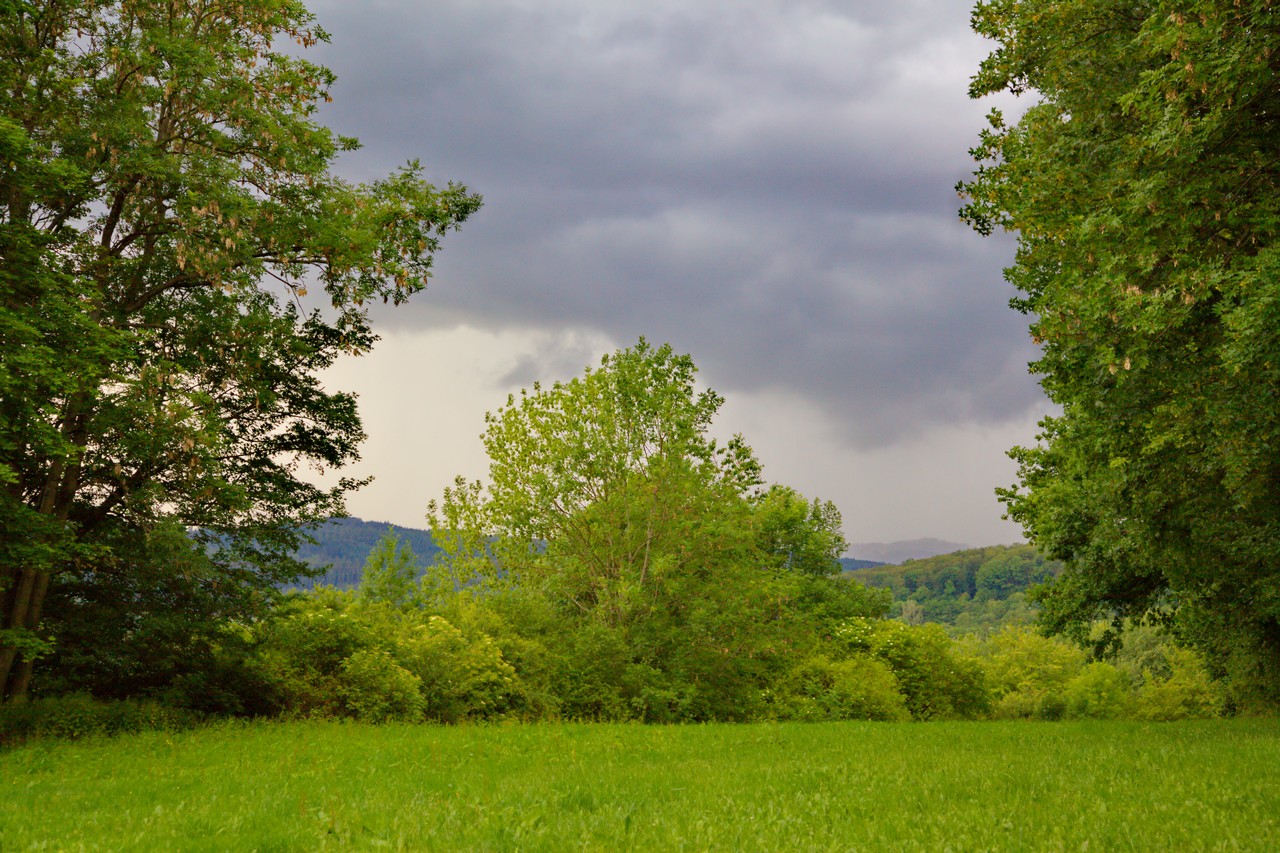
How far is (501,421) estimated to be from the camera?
→ 1271 inches

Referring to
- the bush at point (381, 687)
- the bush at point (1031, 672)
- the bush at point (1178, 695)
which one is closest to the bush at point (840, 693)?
the bush at point (381, 687)

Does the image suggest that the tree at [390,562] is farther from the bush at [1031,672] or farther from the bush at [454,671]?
the bush at [1031,672]

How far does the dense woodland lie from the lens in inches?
515

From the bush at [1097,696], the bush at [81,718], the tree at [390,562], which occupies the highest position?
the tree at [390,562]

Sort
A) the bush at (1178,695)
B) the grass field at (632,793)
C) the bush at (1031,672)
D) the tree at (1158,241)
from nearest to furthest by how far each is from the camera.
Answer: the grass field at (632,793) < the tree at (1158,241) < the bush at (1178,695) < the bush at (1031,672)

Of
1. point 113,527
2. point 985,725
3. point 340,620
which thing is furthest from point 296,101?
point 985,725

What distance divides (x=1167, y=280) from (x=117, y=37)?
22.1 m

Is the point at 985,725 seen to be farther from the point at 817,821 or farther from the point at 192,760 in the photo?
the point at 192,760

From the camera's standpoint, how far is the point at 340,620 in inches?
964

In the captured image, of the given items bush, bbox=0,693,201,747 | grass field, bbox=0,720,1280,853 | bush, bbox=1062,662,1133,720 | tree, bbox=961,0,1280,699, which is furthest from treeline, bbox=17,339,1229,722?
bush, bbox=1062,662,1133,720

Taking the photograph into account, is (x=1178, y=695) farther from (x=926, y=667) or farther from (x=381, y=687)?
(x=381, y=687)

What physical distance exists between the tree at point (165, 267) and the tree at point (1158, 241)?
14218 mm

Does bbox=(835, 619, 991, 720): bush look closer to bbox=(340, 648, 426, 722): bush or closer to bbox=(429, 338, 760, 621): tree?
bbox=(429, 338, 760, 621): tree

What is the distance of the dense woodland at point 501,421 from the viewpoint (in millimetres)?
13070
